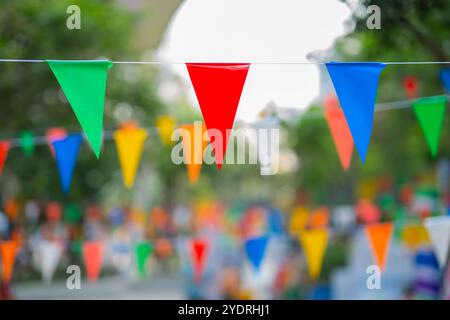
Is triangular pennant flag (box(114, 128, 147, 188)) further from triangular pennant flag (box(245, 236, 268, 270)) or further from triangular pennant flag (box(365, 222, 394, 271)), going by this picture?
triangular pennant flag (box(365, 222, 394, 271))

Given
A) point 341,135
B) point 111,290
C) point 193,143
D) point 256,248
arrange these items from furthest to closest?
point 111,290 → point 256,248 → point 193,143 → point 341,135

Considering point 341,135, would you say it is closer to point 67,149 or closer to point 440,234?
point 440,234

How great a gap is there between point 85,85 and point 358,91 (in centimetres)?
210

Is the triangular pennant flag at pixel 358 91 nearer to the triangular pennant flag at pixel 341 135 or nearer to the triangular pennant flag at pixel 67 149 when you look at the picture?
the triangular pennant flag at pixel 341 135

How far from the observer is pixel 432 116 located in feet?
22.3

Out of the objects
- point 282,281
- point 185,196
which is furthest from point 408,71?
point 185,196

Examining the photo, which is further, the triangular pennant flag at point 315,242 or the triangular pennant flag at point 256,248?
the triangular pennant flag at point 315,242

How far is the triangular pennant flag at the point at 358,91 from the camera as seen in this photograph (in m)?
5.45

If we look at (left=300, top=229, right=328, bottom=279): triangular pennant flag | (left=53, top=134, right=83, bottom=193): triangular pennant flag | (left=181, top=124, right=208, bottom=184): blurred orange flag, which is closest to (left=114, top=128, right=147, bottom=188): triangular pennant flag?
(left=181, top=124, right=208, bottom=184): blurred orange flag

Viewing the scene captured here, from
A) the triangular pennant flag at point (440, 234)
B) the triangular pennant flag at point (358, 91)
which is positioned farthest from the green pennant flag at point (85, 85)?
the triangular pennant flag at point (440, 234)

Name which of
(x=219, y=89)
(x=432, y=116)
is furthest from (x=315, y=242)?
(x=219, y=89)

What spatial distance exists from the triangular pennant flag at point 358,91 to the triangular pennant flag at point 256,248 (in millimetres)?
3264

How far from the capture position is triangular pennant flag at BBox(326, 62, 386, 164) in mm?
5453

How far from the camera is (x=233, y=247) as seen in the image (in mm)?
19406
